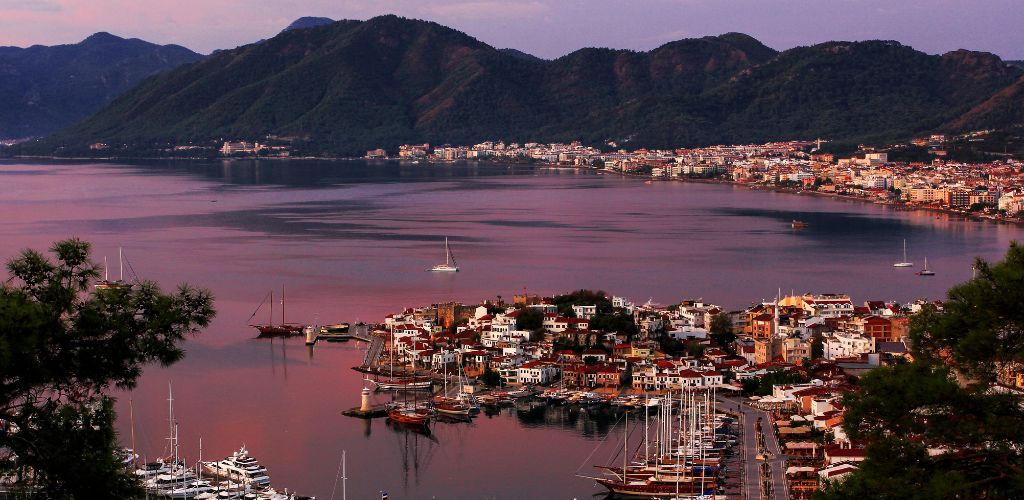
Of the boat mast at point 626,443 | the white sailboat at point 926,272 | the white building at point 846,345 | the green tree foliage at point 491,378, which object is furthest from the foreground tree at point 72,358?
the white sailboat at point 926,272

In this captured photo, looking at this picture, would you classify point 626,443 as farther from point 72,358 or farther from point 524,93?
point 524,93

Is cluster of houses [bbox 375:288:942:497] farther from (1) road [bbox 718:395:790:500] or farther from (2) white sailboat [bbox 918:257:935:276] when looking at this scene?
(2) white sailboat [bbox 918:257:935:276]

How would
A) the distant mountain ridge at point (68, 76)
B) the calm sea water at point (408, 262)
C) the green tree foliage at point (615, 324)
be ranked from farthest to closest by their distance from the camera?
the distant mountain ridge at point (68, 76) < the green tree foliage at point (615, 324) < the calm sea water at point (408, 262)

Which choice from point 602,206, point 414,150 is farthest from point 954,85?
point 602,206

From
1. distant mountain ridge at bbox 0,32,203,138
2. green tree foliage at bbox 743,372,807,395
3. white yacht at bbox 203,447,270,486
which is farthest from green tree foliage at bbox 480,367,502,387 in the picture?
distant mountain ridge at bbox 0,32,203,138

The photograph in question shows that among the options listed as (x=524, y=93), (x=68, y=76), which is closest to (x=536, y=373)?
(x=524, y=93)

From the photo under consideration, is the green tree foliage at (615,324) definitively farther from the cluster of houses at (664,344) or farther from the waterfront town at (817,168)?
the waterfront town at (817,168)
